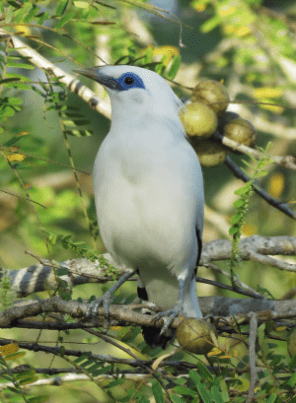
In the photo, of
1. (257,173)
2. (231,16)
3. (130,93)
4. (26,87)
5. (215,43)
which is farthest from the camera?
(215,43)

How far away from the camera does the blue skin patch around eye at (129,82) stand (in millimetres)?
2838

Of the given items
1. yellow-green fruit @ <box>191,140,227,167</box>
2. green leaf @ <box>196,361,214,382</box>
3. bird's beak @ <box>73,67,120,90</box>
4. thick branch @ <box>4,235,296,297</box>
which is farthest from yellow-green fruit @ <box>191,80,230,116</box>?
green leaf @ <box>196,361,214,382</box>

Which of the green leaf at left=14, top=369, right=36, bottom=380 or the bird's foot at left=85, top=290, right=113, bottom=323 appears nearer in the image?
the green leaf at left=14, top=369, right=36, bottom=380

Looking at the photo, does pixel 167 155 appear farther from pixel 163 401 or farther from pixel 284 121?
pixel 284 121

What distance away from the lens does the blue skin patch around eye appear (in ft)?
9.31

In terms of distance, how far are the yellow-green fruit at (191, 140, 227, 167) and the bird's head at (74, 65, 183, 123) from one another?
525 mm

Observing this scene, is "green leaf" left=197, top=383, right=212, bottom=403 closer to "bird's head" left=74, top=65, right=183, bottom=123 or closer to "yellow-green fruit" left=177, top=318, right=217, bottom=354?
"yellow-green fruit" left=177, top=318, right=217, bottom=354

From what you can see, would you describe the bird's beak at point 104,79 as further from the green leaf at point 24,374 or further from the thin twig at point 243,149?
the green leaf at point 24,374

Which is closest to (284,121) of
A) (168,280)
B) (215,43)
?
(215,43)

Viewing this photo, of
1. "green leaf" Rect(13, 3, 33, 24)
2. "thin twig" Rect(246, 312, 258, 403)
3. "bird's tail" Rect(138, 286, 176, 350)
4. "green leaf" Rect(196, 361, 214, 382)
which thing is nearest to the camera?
"thin twig" Rect(246, 312, 258, 403)

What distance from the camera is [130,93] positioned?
9.30ft

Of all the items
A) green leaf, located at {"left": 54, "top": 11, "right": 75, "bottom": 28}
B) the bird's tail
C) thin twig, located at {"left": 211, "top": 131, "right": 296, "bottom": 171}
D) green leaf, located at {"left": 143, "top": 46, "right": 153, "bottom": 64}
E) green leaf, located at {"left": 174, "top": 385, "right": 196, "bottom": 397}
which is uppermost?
green leaf, located at {"left": 54, "top": 11, "right": 75, "bottom": 28}

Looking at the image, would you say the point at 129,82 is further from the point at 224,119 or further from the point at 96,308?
the point at 96,308

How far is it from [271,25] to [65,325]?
434 centimetres
